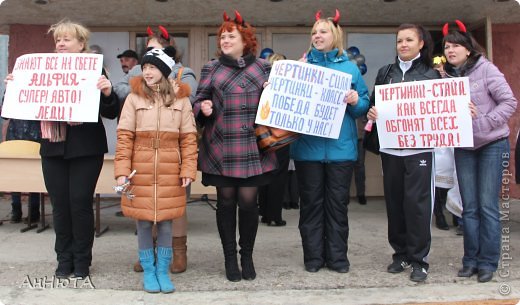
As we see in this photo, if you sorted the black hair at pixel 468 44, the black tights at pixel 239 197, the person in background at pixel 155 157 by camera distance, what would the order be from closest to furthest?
the person in background at pixel 155 157
the black tights at pixel 239 197
the black hair at pixel 468 44

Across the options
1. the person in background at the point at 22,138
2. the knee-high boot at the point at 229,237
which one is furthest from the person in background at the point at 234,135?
the person in background at the point at 22,138

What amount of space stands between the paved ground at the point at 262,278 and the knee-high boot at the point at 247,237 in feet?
0.28

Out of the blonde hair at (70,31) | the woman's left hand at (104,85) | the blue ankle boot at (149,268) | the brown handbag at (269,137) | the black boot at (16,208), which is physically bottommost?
the blue ankle boot at (149,268)

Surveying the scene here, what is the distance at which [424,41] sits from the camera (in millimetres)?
3906

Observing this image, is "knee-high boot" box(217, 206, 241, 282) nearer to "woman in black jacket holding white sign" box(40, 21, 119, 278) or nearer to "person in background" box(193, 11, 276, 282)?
"person in background" box(193, 11, 276, 282)

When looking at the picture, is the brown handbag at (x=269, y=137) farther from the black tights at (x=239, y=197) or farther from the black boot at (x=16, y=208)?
the black boot at (x=16, y=208)

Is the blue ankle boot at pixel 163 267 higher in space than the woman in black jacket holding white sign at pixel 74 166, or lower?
lower

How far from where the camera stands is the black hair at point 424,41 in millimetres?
3895

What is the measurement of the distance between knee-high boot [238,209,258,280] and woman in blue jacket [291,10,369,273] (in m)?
0.48

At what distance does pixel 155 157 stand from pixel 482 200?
252 cm

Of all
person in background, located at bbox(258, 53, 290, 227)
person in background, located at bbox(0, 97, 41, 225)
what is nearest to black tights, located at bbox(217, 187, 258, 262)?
person in background, located at bbox(258, 53, 290, 227)

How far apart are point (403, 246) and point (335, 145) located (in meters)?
1.02

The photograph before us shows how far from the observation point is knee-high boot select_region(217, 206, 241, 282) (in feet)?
12.7

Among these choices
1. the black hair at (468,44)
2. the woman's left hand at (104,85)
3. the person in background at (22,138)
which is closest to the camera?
the woman's left hand at (104,85)
